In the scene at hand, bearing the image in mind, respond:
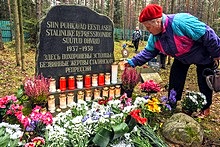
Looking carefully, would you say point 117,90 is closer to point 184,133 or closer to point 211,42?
point 184,133

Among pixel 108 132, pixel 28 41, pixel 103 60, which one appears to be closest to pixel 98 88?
pixel 103 60

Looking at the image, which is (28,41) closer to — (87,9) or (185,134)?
(87,9)

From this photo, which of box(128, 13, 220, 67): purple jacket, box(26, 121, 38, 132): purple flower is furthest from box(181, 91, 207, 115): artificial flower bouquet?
box(26, 121, 38, 132): purple flower

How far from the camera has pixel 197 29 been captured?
2.91 meters

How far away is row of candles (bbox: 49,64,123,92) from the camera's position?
368cm

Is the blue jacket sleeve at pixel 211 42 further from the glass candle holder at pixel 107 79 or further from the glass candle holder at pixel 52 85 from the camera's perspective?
the glass candle holder at pixel 52 85

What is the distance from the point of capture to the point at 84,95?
3.84 meters

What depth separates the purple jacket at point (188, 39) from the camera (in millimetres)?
2926

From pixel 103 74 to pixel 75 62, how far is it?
22.2 inches

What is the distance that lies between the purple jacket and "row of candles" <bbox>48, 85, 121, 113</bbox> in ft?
3.93

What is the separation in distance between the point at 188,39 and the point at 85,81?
71.2 inches

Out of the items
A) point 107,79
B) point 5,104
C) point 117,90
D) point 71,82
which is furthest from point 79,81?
point 5,104

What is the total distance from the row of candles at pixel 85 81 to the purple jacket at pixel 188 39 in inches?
45.7

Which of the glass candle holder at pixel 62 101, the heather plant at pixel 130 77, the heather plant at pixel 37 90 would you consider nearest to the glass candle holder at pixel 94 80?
the heather plant at pixel 130 77
